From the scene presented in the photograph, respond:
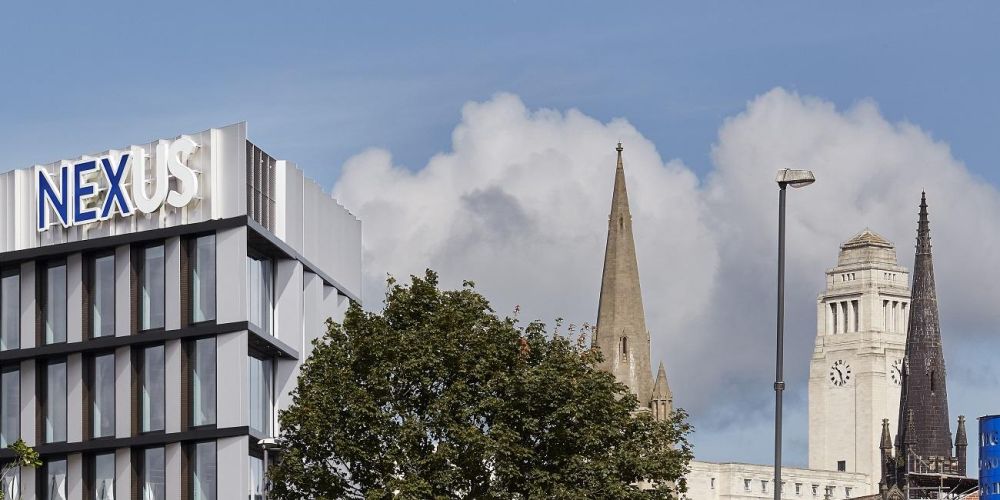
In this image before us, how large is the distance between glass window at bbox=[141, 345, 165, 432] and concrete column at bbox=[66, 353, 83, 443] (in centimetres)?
235

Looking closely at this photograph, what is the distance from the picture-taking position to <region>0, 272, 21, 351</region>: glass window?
7906 cm

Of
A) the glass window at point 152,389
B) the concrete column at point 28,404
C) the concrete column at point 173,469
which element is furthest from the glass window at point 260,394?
the concrete column at point 28,404

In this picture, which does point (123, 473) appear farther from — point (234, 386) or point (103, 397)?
point (234, 386)

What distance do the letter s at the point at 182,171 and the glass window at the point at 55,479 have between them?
31.4 ft

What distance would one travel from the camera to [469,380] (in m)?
67.1

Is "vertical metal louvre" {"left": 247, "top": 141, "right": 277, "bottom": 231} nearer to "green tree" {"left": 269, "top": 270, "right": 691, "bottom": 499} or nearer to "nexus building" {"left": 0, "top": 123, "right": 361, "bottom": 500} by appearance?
"nexus building" {"left": 0, "top": 123, "right": 361, "bottom": 500}

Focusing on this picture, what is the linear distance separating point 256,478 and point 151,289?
7.15 meters

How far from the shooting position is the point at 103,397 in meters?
76.3

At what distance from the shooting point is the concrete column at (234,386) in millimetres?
73688

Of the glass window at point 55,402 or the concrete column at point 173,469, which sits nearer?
the concrete column at point 173,469

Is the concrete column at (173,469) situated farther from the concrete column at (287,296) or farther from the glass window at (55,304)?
the concrete column at (287,296)

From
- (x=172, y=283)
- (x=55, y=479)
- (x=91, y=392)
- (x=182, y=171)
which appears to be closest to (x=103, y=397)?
(x=91, y=392)

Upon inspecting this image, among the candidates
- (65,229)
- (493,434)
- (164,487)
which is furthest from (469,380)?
(65,229)

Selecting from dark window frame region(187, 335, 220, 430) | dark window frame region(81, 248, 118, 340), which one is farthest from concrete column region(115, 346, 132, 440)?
dark window frame region(187, 335, 220, 430)
